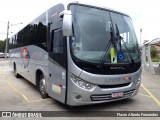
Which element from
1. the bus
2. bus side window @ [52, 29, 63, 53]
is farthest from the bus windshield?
bus side window @ [52, 29, 63, 53]

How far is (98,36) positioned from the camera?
582cm

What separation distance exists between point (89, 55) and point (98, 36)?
0.65m

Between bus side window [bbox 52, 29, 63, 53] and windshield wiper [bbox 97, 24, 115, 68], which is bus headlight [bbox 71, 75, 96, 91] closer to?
windshield wiper [bbox 97, 24, 115, 68]

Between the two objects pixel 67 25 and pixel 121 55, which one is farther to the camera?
pixel 121 55

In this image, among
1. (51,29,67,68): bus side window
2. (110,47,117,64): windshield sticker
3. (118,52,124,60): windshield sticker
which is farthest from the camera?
(118,52,124,60): windshield sticker

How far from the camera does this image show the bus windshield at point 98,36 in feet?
18.1

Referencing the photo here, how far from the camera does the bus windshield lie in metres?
5.52

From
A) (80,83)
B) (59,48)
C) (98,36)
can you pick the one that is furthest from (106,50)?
(59,48)

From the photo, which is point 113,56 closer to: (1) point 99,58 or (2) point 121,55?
(2) point 121,55

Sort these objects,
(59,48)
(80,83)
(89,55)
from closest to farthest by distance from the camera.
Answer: (80,83)
(89,55)
(59,48)

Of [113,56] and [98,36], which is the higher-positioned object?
→ [98,36]

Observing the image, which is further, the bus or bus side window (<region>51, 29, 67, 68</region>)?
bus side window (<region>51, 29, 67, 68</region>)

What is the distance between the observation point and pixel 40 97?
7.88 metres

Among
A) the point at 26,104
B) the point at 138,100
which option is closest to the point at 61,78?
the point at 26,104
